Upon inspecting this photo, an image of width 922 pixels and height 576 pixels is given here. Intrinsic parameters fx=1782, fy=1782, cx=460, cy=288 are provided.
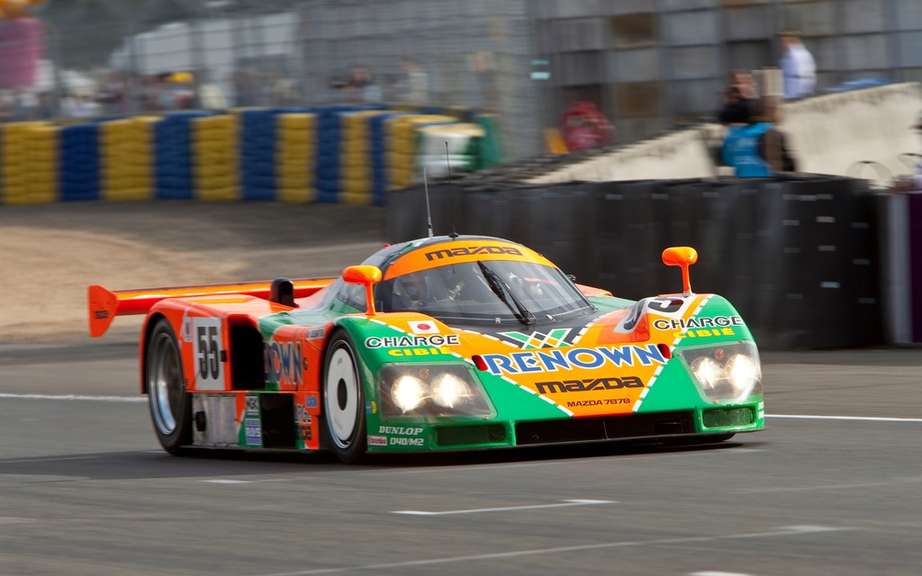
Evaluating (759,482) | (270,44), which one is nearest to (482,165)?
(270,44)

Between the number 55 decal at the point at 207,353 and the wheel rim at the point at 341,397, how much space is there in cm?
131

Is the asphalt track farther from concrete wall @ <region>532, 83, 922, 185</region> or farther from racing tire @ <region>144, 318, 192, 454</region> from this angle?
concrete wall @ <region>532, 83, 922, 185</region>

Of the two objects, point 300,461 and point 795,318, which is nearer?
point 300,461

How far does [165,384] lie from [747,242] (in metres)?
5.46

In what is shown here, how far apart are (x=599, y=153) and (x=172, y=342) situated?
10615 millimetres

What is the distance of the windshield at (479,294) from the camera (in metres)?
8.77

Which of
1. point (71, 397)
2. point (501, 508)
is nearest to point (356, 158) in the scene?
point (71, 397)

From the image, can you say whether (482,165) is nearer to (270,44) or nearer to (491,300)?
(270,44)

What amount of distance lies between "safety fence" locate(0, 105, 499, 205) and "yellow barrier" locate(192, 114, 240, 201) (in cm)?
2

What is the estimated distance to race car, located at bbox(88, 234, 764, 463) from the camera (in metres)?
7.94

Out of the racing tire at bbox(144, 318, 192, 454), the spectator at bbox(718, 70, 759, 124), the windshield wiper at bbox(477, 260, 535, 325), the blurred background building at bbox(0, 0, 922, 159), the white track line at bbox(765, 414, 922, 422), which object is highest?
the blurred background building at bbox(0, 0, 922, 159)

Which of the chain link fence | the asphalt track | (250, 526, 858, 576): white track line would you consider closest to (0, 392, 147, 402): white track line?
the asphalt track

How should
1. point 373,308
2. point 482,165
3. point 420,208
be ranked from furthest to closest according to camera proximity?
point 482,165 → point 420,208 → point 373,308

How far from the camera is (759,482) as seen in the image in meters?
6.98
